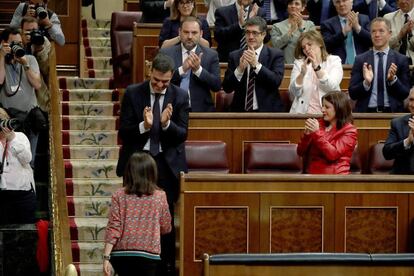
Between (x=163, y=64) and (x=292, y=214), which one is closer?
(x=292, y=214)

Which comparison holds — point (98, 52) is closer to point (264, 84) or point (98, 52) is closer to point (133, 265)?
point (264, 84)

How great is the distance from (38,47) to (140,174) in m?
3.10

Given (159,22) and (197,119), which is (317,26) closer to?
(159,22)

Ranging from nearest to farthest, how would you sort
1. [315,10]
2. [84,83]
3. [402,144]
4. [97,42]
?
[402,144], [84,83], [315,10], [97,42]

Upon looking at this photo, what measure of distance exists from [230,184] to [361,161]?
1.48 m

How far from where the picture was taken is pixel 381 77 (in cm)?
873

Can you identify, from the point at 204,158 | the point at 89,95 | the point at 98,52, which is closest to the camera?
the point at 204,158

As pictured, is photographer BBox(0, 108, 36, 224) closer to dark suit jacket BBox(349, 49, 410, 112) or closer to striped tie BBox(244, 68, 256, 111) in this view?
striped tie BBox(244, 68, 256, 111)

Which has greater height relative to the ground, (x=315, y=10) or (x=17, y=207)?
(x=315, y=10)

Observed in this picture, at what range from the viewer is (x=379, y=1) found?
34.8 ft

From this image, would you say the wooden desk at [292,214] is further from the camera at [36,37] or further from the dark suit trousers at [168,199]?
the camera at [36,37]

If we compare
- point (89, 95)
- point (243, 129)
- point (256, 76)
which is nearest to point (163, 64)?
point (243, 129)

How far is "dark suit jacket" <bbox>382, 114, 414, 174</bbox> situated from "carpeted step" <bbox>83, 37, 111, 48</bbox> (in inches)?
175

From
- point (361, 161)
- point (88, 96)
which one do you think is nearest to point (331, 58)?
point (361, 161)
